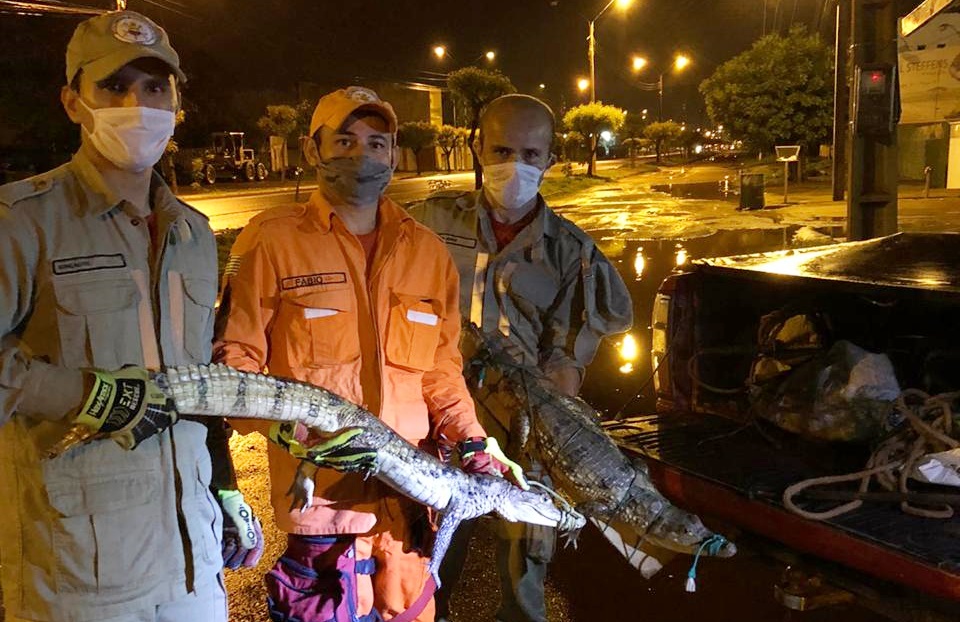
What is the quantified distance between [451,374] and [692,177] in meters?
39.2

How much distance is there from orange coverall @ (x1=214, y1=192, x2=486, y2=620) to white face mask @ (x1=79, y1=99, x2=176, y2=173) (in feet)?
1.39

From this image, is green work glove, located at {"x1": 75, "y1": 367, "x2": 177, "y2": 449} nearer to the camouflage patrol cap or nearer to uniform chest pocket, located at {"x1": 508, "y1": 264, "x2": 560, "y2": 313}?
the camouflage patrol cap

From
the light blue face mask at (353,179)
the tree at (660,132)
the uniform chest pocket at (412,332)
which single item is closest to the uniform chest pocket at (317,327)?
the uniform chest pocket at (412,332)

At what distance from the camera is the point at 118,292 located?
2.04 m

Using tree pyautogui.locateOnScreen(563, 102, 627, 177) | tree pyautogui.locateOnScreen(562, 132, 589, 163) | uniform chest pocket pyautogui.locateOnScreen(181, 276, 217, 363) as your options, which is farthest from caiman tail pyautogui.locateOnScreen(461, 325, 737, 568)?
tree pyautogui.locateOnScreen(562, 132, 589, 163)

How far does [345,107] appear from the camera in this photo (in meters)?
2.71

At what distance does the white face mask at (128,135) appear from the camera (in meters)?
2.20

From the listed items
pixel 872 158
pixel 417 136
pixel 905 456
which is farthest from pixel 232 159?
pixel 905 456

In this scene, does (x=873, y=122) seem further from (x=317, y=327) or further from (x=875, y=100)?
(x=317, y=327)

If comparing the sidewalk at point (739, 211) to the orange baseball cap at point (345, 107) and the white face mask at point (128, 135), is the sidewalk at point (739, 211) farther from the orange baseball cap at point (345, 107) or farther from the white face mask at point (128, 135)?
the white face mask at point (128, 135)

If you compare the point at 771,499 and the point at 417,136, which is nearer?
the point at 771,499

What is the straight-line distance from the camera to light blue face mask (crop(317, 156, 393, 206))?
2.71m

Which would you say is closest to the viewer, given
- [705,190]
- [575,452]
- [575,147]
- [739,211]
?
[575,452]

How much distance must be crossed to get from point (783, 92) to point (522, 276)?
3578 centimetres
